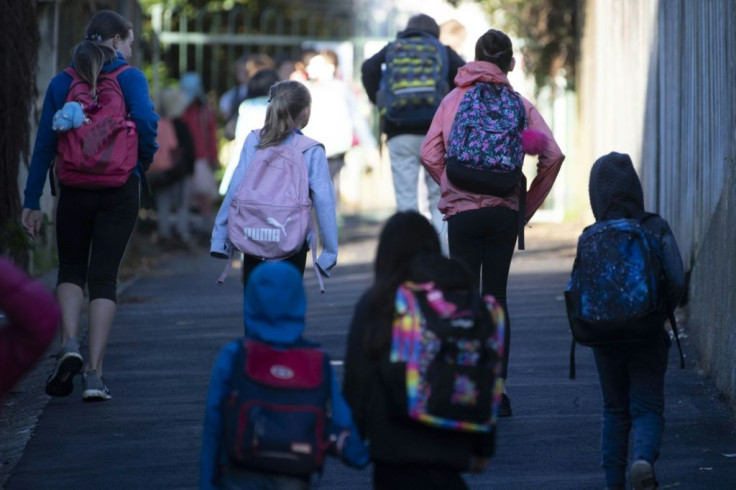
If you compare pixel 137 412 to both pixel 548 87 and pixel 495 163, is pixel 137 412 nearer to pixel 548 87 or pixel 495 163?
pixel 495 163

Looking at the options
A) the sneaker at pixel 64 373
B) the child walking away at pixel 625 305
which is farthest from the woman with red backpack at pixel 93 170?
the child walking away at pixel 625 305

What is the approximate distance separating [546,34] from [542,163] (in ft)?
38.1

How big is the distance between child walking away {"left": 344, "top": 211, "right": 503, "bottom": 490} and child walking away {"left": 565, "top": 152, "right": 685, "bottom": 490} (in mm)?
1083

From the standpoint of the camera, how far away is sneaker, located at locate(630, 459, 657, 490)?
5.36 meters

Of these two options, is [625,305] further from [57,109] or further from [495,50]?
[57,109]

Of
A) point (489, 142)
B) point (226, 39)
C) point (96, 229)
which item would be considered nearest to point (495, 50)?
point (489, 142)

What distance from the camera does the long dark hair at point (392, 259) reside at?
14.2 feet

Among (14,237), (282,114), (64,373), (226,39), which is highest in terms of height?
(226,39)

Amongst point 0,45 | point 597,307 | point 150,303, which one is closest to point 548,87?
point 150,303

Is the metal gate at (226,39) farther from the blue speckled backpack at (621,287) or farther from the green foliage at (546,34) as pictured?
the blue speckled backpack at (621,287)

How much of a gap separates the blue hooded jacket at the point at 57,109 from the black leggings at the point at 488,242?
1.47 meters

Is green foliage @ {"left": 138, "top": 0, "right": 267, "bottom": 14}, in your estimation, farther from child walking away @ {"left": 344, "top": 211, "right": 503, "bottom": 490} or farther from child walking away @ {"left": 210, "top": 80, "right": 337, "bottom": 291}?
child walking away @ {"left": 344, "top": 211, "right": 503, "bottom": 490}

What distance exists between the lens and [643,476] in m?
5.36

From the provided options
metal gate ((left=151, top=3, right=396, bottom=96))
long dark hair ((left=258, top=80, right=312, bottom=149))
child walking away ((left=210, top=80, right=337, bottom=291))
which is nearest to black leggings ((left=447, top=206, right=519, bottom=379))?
child walking away ((left=210, top=80, right=337, bottom=291))
